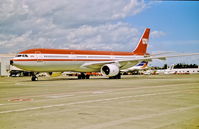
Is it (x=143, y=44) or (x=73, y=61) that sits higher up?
(x=143, y=44)

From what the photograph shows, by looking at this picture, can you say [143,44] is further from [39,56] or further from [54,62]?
[39,56]

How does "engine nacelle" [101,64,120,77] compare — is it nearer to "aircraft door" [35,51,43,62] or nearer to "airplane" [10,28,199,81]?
"airplane" [10,28,199,81]

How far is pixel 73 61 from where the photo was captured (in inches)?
1460

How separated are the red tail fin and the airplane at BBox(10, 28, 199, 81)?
170cm

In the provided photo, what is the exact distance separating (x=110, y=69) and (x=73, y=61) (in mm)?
5323

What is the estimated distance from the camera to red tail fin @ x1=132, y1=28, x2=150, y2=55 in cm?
4897

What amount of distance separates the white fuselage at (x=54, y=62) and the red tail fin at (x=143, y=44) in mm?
10243

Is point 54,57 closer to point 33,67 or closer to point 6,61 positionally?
point 33,67

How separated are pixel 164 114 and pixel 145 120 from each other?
1.13m

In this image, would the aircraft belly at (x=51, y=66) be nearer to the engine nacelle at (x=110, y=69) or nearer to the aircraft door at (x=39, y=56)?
the aircraft door at (x=39, y=56)

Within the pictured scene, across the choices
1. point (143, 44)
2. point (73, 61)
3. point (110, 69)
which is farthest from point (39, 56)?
point (143, 44)

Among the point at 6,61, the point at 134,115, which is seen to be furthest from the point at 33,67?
the point at 6,61

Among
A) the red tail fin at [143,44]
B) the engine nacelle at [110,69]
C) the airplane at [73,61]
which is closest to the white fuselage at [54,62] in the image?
the airplane at [73,61]

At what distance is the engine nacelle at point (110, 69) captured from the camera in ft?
123
